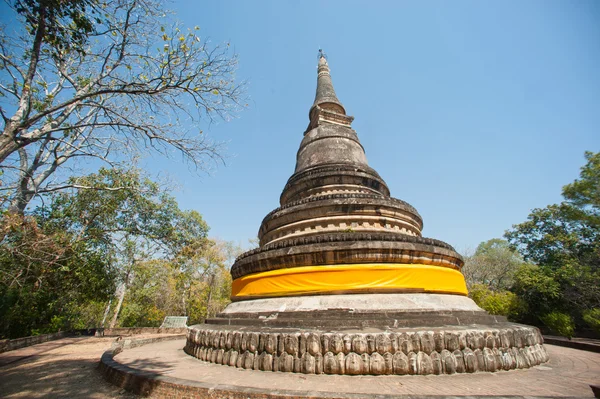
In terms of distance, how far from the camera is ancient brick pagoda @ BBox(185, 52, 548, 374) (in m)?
4.53

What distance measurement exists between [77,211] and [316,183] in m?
13.3

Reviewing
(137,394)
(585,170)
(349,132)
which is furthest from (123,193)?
(585,170)

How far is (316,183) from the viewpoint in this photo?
35.5ft

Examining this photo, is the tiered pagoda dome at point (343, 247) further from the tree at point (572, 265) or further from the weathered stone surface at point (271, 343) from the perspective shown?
the tree at point (572, 265)

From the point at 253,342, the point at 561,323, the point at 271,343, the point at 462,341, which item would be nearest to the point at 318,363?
the point at 271,343

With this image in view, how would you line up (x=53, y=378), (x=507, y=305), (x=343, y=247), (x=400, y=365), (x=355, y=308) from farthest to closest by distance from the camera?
(x=507, y=305)
(x=343, y=247)
(x=355, y=308)
(x=53, y=378)
(x=400, y=365)

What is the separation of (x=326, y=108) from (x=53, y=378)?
14883 millimetres

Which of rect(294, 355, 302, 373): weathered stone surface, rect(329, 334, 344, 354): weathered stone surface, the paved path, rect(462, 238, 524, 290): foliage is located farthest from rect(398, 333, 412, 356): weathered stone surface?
rect(462, 238, 524, 290): foliage

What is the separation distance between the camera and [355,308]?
5684 millimetres

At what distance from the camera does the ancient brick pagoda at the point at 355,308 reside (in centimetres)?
453

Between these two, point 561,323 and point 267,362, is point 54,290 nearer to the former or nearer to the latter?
point 267,362

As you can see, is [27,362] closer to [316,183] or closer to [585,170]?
[316,183]

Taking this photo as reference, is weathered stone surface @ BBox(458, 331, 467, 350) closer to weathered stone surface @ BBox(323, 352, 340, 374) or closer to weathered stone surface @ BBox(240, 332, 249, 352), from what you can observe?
weathered stone surface @ BBox(323, 352, 340, 374)

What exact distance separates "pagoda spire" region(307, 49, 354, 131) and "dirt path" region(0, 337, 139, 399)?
41.9ft
